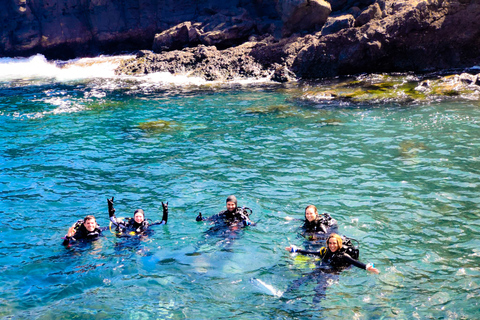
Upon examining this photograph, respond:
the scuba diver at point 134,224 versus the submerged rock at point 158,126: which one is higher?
the submerged rock at point 158,126

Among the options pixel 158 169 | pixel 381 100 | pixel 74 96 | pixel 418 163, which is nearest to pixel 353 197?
pixel 418 163

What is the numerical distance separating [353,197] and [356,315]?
480 cm

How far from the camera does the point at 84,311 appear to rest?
7.70 meters

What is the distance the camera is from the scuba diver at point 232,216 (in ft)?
34.8

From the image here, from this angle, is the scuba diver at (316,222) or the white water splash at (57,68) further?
the white water splash at (57,68)

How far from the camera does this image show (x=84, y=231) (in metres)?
10.2

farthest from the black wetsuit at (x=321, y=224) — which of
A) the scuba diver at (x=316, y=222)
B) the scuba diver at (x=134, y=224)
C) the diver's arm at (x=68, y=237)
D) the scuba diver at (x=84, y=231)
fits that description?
the diver's arm at (x=68, y=237)

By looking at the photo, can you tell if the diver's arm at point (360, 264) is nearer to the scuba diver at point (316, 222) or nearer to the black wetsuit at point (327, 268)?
the black wetsuit at point (327, 268)

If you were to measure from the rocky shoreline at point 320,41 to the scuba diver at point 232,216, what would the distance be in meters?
18.7

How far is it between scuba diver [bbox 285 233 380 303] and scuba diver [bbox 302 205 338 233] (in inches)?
45.6

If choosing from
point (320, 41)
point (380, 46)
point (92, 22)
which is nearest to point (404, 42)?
point (380, 46)

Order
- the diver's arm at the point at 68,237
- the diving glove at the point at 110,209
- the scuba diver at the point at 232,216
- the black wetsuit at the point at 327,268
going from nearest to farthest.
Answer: the black wetsuit at the point at 327,268 → the diver's arm at the point at 68,237 → the scuba diver at the point at 232,216 → the diving glove at the point at 110,209

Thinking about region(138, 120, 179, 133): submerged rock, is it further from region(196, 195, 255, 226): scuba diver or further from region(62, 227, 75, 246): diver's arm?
region(62, 227, 75, 246): diver's arm

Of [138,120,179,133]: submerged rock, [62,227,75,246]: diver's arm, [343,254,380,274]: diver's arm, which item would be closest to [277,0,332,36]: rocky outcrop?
[138,120,179,133]: submerged rock
